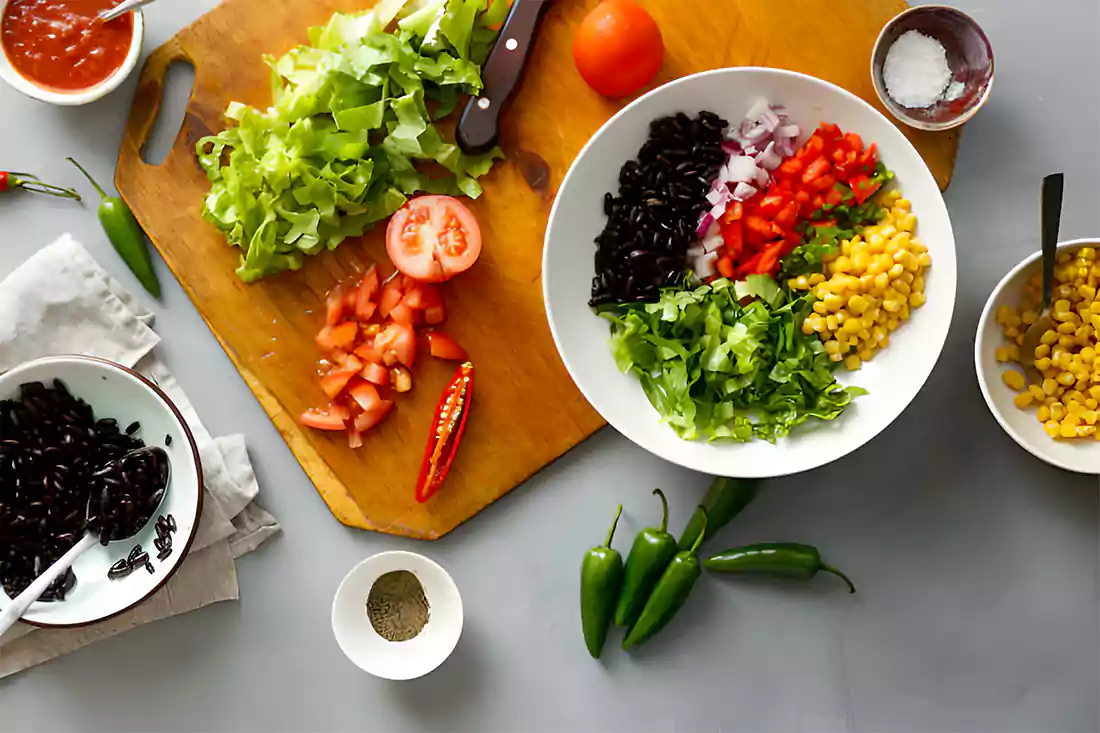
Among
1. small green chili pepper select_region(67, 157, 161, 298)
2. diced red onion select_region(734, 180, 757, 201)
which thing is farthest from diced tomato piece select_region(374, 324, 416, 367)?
diced red onion select_region(734, 180, 757, 201)

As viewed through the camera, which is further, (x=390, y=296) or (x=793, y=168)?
(x=390, y=296)

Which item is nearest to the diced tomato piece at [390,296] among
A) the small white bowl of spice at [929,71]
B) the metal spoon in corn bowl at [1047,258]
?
the small white bowl of spice at [929,71]

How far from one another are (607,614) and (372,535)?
0.65 metres

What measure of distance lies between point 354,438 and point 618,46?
3.86ft

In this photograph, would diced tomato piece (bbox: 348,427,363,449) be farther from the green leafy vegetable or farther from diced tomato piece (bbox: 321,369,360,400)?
the green leafy vegetable

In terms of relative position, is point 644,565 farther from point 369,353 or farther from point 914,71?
point 914,71

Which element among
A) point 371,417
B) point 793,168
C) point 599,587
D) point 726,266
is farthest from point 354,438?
point 793,168

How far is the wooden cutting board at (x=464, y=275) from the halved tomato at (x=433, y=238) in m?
0.10

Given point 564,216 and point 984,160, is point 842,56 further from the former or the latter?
point 564,216

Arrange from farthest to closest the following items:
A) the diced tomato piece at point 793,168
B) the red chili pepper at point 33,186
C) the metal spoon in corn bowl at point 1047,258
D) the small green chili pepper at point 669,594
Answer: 1. the red chili pepper at point 33,186
2. the small green chili pepper at point 669,594
3. the diced tomato piece at point 793,168
4. the metal spoon in corn bowl at point 1047,258

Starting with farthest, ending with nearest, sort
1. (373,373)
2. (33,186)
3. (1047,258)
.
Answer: (33,186), (373,373), (1047,258)

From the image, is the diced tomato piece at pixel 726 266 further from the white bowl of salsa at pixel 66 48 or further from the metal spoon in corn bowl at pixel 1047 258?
the white bowl of salsa at pixel 66 48

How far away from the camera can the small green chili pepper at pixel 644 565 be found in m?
2.19

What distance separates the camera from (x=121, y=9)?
2096mm
